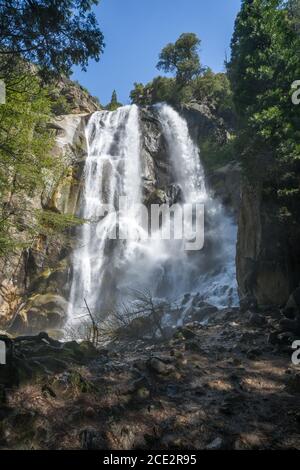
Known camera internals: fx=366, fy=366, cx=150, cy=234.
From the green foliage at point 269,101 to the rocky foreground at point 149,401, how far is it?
640cm

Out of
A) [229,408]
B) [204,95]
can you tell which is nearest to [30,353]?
[229,408]

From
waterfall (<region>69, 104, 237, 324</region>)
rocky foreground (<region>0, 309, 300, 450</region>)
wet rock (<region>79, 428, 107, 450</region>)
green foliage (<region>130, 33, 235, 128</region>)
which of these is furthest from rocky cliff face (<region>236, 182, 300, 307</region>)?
green foliage (<region>130, 33, 235, 128</region>)

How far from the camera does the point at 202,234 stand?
25.1 meters

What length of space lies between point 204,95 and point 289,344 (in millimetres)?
36697

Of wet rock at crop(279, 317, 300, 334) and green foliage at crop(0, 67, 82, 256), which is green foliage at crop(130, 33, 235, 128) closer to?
green foliage at crop(0, 67, 82, 256)

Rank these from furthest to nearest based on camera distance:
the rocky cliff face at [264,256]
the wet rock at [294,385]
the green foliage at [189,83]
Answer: the green foliage at [189,83]
the rocky cliff face at [264,256]
the wet rock at [294,385]

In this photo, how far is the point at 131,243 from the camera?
2448 centimetres

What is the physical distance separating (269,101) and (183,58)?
31309 mm

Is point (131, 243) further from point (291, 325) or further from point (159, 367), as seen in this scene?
point (159, 367)

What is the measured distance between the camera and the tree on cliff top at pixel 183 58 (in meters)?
40.6

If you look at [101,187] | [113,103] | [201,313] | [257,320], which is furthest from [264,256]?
[113,103]

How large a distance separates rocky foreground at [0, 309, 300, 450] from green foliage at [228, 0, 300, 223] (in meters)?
6.40

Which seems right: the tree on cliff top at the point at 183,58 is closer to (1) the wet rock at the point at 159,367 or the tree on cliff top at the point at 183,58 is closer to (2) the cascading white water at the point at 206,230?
(2) the cascading white water at the point at 206,230

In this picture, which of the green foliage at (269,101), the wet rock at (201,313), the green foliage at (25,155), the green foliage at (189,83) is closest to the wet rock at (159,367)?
the green foliage at (25,155)
